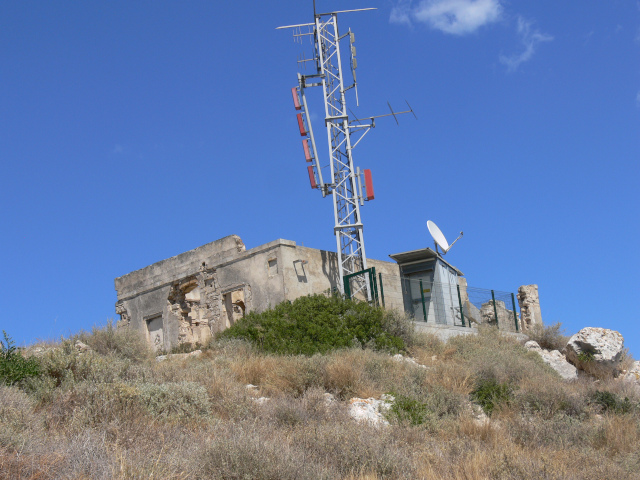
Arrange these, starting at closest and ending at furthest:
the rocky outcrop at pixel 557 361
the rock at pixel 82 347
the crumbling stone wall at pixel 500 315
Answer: the rock at pixel 82 347 → the rocky outcrop at pixel 557 361 → the crumbling stone wall at pixel 500 315

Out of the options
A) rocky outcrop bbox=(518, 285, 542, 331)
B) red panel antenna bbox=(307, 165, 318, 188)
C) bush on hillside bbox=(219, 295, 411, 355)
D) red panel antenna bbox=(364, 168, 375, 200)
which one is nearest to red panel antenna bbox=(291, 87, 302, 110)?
red panel antenna bbox=(307, 165, 318, 188)

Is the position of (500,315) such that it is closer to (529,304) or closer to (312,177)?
(529,304)

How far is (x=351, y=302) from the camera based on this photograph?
1628 cm

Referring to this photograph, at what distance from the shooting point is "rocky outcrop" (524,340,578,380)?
14.9 metres

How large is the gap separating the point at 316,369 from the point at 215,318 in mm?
10591

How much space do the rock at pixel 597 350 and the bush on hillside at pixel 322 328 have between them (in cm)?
424

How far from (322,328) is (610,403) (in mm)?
6757

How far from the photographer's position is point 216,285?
20.7 meters

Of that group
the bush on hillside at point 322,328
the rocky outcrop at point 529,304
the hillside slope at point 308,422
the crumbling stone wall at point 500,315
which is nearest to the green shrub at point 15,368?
the hillside slope at point 308,422

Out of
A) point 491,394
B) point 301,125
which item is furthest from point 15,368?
point 301,125

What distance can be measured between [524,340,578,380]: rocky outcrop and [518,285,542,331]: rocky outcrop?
676 cm

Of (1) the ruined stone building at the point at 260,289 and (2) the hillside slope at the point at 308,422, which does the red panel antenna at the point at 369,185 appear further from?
(2) the hillside slope at the point at 308,422

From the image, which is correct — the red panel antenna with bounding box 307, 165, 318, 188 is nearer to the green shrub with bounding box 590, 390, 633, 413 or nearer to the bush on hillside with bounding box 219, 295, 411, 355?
the bush on hillside with bounding box 219, 295, 411, 355

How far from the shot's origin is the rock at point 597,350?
49.3ft
